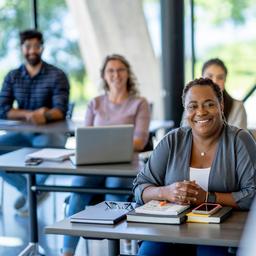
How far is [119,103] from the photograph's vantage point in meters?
4.95

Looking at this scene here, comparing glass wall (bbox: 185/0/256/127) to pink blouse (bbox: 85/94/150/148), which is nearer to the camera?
pink blouse (bbox: 85/94/150/148)

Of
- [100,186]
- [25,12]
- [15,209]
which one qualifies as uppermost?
[25,12]

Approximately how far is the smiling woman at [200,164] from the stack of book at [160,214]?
0.11 m

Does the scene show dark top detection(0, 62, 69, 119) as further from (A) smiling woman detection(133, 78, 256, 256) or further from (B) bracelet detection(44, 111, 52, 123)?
(A) smiling woman detection(133, 78, 256, 256)

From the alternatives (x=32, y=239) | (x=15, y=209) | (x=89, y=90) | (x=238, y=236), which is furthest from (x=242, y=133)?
(x=89, y=90)

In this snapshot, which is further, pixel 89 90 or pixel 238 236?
pixel 89 90

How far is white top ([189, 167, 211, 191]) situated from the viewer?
3.18m

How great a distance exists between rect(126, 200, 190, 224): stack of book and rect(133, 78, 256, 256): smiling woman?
0.37 ft

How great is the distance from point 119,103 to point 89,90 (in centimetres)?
397

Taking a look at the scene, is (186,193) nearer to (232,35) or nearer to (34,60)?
(34,60)

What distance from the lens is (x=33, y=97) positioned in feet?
19.2

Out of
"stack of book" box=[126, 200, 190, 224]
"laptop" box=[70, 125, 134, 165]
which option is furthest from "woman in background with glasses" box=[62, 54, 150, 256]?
"stack of book" box=[126, 200, 190, 224]

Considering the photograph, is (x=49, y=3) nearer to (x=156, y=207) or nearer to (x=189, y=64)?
(x=189, y=64)

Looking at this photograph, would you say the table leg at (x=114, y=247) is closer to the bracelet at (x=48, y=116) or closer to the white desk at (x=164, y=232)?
the white desk at (x=164, y=232)
